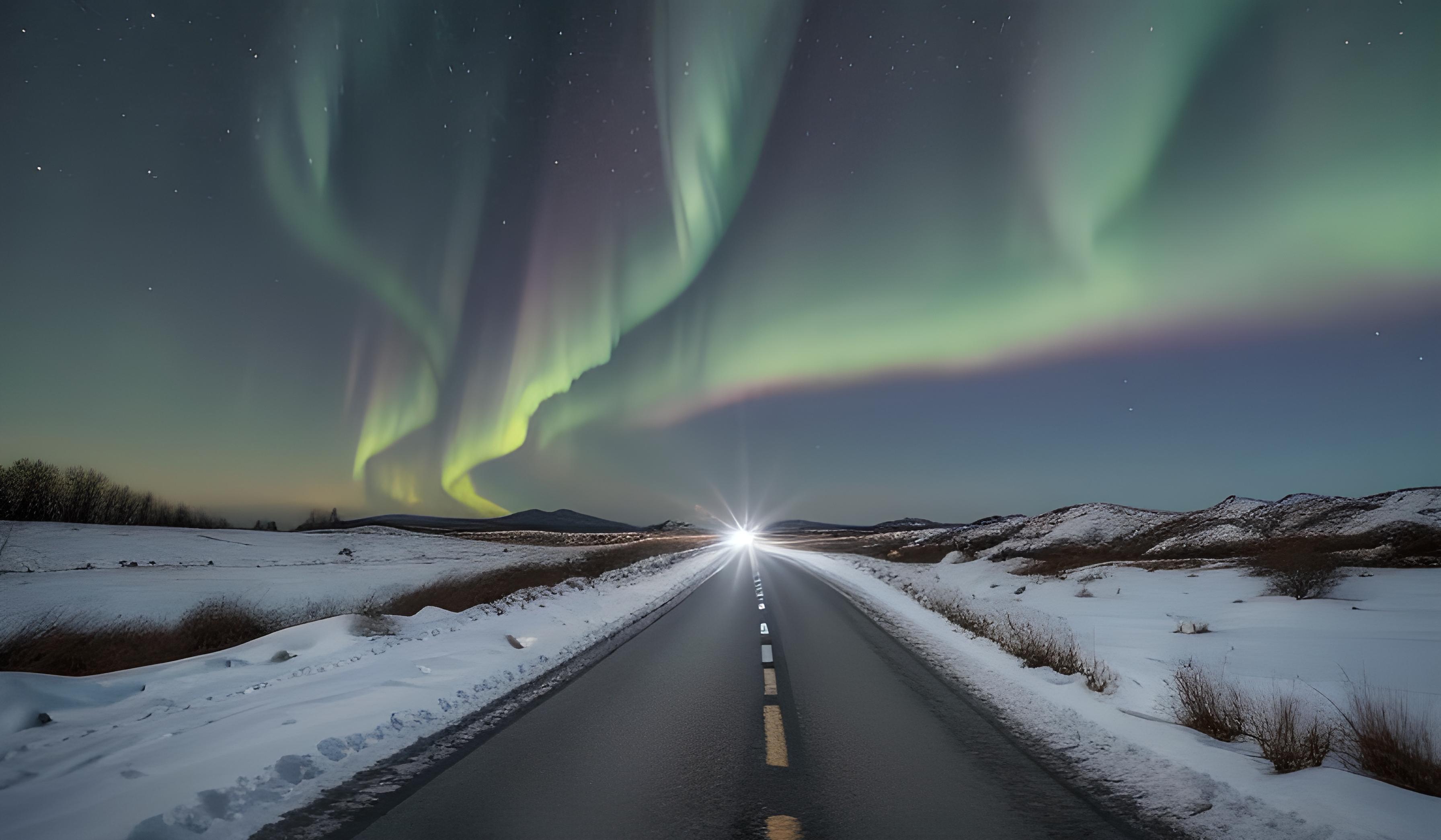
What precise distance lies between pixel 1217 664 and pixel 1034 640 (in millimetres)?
2717

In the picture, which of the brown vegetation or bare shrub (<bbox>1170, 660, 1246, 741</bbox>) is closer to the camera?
bare shrub (<bbox>1170, 660, 1246, 741</bbox>)

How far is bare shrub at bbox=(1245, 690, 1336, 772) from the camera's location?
4852 millimetres

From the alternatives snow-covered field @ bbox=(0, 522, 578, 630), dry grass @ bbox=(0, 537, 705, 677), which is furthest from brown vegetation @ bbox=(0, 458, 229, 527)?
dry grass @ bbox=(0, 537, 705, 677)

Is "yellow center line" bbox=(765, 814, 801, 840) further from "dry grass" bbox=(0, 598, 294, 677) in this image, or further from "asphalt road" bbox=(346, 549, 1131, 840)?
"dry grass" bbox=(0, 598, 294, 677)

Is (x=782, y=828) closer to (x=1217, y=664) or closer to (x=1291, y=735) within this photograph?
(x=1291, y=735)

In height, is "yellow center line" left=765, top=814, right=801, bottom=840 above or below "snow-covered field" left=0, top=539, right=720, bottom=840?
above

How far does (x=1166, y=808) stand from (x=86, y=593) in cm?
3295

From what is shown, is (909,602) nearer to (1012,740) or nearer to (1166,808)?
(1012,740)

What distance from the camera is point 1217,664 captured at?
9992mm

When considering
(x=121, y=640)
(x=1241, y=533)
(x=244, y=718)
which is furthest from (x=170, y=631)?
(x=1241, y=533)

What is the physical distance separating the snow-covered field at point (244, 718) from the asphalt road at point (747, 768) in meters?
1.05

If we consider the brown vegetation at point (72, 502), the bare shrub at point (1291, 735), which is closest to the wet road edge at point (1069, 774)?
the bare shrub at point (1291, 735)

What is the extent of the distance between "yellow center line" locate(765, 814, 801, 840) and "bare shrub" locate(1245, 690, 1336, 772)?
3812 millimetres

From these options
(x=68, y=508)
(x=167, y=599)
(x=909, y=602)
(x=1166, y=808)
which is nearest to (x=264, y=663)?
(x=1166, y=808)
